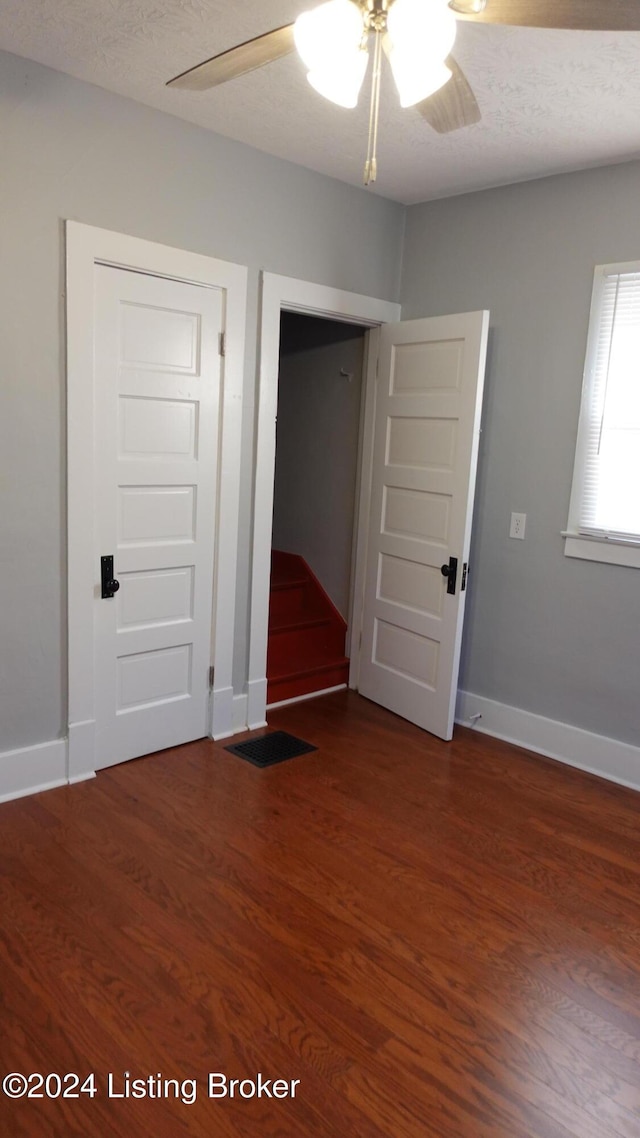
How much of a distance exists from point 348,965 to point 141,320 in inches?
92.5

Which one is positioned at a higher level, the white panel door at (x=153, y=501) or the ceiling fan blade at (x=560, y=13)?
the ceiling fan blade at (x=560, y=13)

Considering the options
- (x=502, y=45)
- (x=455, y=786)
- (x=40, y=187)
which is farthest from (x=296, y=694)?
(x=502, y=45)

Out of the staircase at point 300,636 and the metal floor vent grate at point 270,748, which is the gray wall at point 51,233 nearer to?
the metal floor vent grate at point 270,748

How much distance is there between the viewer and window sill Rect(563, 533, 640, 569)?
3.14 metres

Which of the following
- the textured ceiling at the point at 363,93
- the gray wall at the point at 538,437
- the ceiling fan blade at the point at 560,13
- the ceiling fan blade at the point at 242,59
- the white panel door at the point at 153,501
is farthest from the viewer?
the gray wall at the point at 538,437

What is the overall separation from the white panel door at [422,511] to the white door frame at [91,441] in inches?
34.5

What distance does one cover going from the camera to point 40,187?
8.48ft

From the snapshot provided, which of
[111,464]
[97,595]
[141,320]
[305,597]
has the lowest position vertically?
[305,597]

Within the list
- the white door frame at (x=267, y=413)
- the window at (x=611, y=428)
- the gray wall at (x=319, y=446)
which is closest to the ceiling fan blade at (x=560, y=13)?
the window at (x=611, y=428)

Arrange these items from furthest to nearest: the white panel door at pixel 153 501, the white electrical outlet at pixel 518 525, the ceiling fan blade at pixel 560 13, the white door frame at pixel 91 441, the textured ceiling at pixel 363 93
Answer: the white electrical outlet at pixel 518 525, the white panel door at pixel 153 501, the white door frame at pixel 91 441, the textured ceiling at pixel 363 93, the ceiling fan blade at pixel 560 13

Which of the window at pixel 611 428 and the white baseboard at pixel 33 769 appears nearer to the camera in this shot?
the white baseboard at pixel 33 769

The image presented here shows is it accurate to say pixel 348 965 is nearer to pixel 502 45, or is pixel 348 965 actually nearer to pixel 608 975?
pixel 608 975

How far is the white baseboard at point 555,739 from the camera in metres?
3.25

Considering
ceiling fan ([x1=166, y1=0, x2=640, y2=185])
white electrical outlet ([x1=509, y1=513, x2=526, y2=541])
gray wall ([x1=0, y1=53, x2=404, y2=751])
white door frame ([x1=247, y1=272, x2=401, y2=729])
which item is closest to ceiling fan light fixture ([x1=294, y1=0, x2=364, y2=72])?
ceiling fan ([x1=166, y1=0, x2=640, y2=185])
